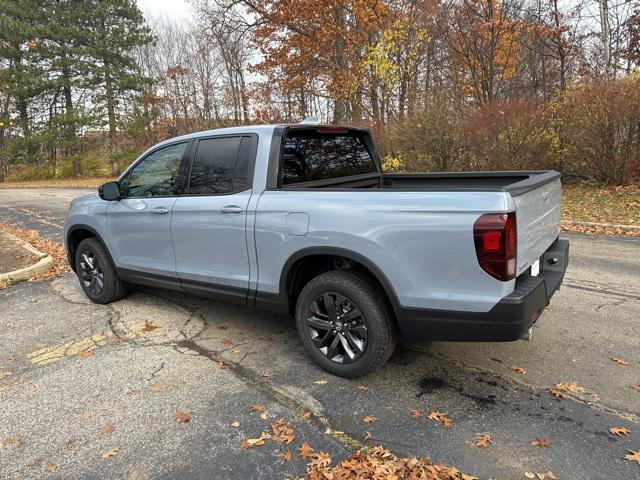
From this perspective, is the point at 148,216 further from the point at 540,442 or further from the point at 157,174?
the point at 540,442

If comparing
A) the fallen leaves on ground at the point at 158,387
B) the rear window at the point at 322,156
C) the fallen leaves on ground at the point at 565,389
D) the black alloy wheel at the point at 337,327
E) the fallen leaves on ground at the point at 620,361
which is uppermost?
the rear window at the point at 322,156

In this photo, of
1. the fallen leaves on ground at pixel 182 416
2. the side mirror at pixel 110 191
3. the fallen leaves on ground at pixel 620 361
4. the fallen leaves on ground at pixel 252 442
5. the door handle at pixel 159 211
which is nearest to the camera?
the fallen leaves on ground at pixel 252 442

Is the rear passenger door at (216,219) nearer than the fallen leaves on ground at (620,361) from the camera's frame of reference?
No

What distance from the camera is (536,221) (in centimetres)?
305

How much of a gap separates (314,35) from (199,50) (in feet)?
50.9

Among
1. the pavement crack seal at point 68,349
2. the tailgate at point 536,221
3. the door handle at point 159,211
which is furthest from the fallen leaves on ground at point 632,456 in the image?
the pavement crack seal at point 68,349

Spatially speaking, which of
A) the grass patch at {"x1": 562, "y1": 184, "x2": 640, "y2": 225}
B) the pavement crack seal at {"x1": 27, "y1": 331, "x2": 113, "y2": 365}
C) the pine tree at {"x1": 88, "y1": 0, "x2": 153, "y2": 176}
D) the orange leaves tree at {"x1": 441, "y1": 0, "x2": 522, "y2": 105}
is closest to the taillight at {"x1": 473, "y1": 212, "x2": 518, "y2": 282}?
the pavement crack seal at {"x1": 27, "y1": 331, "x2": 113, "y2": 365}

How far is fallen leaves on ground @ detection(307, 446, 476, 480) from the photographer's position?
7.65 ft

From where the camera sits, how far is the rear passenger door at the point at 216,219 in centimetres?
368

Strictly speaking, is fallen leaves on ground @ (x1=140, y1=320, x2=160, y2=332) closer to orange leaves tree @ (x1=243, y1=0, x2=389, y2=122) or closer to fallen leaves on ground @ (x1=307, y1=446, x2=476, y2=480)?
fallen leaves on ground @ (x1=307, y1=446, x2=476, y2=480)

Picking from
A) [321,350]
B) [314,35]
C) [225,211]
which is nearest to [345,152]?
[225,211]

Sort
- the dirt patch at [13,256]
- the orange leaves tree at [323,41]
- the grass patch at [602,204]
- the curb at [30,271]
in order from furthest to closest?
the orange leaves tree at [323,41] → the grass patch at [602,204] → the dirt patch at [13,256] → the curb at [30,271]

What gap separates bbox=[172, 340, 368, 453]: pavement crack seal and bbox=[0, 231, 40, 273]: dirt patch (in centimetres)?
413

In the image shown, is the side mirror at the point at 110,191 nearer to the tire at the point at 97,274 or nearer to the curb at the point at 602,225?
the tire at the point at 97,274
